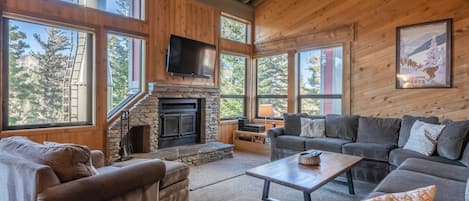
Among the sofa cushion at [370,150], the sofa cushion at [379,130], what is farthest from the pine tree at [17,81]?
the sofa cushion at [379,130]

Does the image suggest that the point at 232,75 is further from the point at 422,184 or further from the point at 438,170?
the point at 422,184

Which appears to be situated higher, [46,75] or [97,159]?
[46,75]

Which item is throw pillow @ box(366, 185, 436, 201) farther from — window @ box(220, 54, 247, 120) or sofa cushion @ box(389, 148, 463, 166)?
window @ box(220, 54, 247, 120)

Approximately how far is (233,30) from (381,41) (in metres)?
3.14

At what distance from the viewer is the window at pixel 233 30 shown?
21.0 feet

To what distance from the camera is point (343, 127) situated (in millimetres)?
4758

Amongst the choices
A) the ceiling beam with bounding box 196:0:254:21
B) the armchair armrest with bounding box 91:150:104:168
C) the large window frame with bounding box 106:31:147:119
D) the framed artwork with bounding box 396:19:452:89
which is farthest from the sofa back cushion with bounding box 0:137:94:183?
the framed artwork with bounding box 396:19:452:89

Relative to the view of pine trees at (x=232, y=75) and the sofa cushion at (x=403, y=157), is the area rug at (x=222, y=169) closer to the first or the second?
the view of pine trees at (x=232, y=75)

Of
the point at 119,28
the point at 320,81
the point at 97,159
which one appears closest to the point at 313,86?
the point at 320,81

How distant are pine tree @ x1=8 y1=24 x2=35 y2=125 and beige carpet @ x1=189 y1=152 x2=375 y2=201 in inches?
95.9

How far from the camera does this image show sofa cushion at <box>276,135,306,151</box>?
181 inches

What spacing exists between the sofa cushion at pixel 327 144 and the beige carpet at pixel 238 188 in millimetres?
569

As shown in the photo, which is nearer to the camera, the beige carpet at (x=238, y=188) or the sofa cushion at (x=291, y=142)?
the beige carpet at (x=238, y=188)

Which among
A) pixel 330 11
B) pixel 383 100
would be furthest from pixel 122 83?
pixel 383 100
